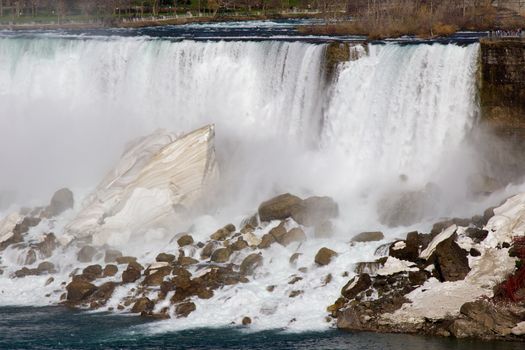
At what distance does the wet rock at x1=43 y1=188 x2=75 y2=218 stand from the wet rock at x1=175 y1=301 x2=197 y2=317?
14014mm

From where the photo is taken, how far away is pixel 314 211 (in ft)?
151

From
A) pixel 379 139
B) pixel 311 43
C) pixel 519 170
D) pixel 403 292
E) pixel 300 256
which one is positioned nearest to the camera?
pixel 403 292

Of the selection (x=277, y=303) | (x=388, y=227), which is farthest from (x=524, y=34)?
(x=277, y=303)

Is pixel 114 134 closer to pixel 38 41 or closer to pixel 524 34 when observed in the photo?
pixel 38 41

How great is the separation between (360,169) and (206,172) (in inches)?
271

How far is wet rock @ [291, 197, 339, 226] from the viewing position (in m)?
45.7

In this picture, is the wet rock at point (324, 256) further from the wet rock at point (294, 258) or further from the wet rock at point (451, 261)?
the wet rock at point (451, 261)

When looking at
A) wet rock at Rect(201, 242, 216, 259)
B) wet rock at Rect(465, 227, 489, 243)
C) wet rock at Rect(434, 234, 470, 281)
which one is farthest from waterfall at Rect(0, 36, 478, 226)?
wet rock at Rect(434, 234, 470, 281)

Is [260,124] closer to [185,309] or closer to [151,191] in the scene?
[151,191]

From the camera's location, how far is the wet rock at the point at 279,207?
4616 centimetres

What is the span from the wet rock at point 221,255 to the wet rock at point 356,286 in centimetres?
618

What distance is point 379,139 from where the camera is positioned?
4997cm

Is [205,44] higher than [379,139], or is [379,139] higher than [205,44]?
[205,44]

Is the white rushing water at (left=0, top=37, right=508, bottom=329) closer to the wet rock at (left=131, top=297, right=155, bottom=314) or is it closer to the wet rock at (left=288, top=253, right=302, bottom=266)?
the wet rock at (left=288, top=253, right=302, bottom=266)
